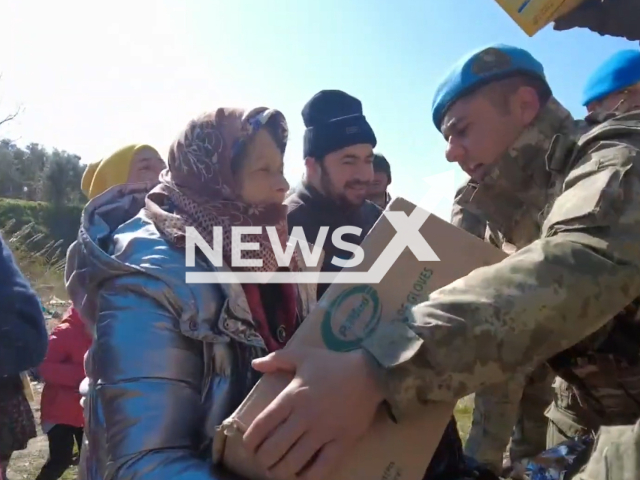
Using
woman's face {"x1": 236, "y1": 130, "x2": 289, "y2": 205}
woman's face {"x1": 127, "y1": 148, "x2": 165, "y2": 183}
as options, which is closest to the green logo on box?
woman's face {"x1": 236, "y1": 130, "x2": 289, "y2": 205}

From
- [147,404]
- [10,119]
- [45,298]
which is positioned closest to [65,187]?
[10,119]

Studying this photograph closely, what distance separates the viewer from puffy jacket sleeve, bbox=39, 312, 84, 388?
3480 mm

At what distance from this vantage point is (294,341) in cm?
117

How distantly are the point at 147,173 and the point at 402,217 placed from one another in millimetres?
2167

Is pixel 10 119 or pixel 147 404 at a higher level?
pixel 10 119

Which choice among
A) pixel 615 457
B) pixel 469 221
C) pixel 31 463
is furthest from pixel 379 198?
pixel 31 463

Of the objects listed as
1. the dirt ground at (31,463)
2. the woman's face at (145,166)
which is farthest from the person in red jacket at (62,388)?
the woman's face at (145,166)

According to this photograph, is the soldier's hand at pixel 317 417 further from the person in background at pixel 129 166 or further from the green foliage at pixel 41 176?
the green foliage at pixel 41 176

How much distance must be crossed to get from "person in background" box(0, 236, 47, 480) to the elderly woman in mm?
723

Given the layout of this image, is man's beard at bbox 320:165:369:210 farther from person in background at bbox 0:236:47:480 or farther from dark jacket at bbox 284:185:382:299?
person in background at bbox 0:236:47:480

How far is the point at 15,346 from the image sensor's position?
2197mm

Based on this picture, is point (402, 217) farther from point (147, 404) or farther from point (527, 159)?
point (147, 404)

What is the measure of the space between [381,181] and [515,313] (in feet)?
9.13

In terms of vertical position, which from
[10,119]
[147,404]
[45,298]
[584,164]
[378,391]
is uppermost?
[10,119]
